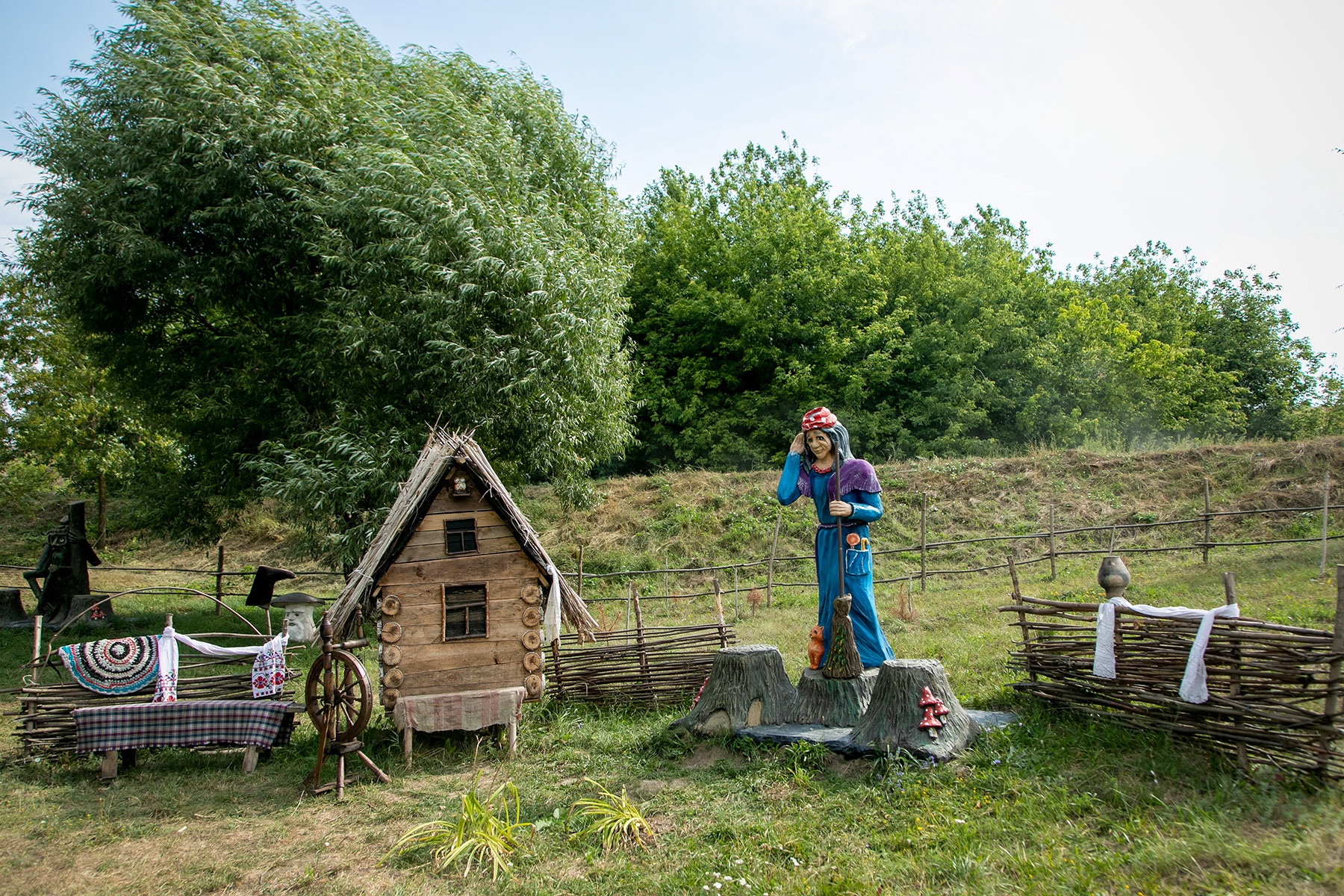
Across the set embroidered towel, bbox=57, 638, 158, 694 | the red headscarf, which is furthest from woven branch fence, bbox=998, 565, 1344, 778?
embroidered towel, bbox=57, 638, 158, 694

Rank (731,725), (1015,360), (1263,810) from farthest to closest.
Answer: (1015,360), (731,725), (1263,810)

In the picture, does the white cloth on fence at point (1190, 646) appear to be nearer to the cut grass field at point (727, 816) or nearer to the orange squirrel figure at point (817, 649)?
the cut grass field at point (727, 816)

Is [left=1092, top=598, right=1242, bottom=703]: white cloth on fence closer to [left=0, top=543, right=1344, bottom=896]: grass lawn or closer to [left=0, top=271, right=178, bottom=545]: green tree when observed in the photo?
[left=0, top=543, right=1344, bottom=896]: grass lawn

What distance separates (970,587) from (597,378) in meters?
7.65

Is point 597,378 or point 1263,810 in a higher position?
point 597,378

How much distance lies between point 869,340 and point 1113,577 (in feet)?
58.3

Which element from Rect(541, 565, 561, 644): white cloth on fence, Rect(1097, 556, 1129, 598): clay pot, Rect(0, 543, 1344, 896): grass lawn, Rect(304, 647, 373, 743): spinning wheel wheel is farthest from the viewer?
Rect(541, 565, 561, 644): white cloth on fence

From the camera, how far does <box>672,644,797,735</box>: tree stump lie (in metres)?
6.90

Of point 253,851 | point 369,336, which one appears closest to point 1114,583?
point 253,851

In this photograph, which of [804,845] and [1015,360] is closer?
[804,845]

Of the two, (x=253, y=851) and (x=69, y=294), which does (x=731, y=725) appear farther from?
(x=69, y=294)

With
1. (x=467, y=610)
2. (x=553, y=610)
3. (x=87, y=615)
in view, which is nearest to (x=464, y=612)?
(x=467, y=610)

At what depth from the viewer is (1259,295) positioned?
31062 millimetres

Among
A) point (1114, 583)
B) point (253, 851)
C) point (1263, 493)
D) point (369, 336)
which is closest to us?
point (253, 851)
